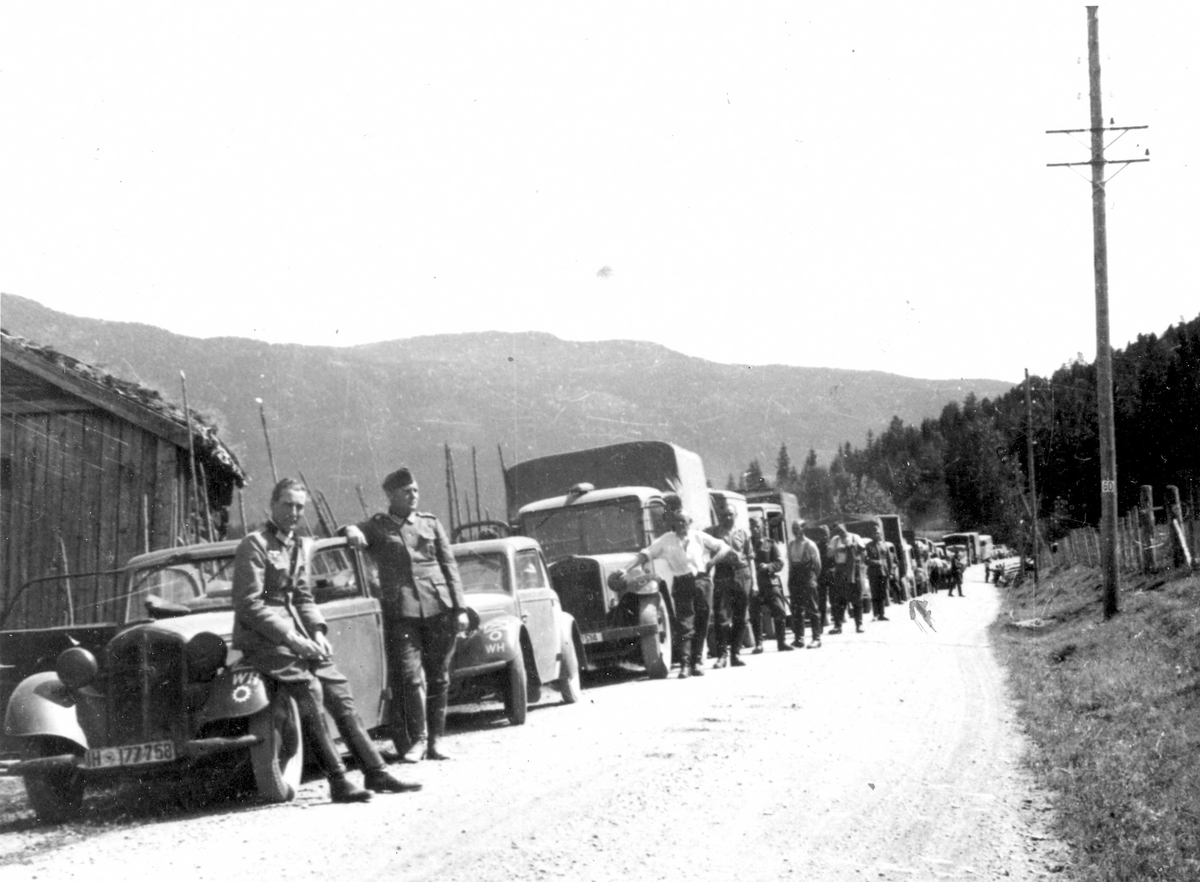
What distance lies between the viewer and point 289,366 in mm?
192625

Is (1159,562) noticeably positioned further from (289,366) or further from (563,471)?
(289,366)

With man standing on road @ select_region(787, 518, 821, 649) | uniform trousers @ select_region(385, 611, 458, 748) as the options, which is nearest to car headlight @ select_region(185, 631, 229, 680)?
uniform trousers @ select_region(385, 611, 458, 748)

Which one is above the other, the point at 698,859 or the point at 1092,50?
the point at 1092,50

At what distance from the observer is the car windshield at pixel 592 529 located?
17906mm

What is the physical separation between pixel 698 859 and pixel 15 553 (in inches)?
564

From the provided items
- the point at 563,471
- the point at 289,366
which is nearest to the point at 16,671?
the point at 563,471

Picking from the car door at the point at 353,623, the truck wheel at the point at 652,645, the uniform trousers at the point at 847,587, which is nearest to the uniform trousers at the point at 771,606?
the uniform trousers at the point at 847,587

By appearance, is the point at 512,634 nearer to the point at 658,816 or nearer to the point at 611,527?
the point at 658,816

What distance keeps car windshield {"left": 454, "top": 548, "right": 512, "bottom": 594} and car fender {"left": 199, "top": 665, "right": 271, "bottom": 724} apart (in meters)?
4.93

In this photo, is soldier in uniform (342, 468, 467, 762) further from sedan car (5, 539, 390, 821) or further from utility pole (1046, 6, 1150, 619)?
utility pole (1046, 6, 1150, 619)

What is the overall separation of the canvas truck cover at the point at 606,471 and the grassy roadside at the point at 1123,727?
17.7 feet

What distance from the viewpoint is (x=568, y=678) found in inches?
544

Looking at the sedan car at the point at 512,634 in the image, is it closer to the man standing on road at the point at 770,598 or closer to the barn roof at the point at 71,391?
the man standing on road at the point at 770,598

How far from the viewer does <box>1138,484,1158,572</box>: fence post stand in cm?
2511
